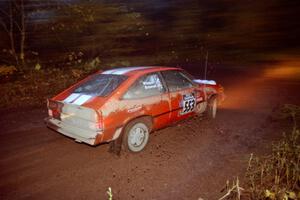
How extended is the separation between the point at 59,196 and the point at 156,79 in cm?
276

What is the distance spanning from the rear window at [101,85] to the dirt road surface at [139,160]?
116 cm

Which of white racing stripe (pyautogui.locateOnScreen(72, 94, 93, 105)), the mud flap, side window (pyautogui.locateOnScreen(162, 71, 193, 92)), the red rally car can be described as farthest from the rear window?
side window (pyautogui.locateOnScreen(162, 71, 193, 92))

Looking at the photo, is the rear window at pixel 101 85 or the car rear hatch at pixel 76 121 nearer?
the car rear hatch at pixel 76 121

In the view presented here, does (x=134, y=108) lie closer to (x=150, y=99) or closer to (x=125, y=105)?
(x=125, y=105)

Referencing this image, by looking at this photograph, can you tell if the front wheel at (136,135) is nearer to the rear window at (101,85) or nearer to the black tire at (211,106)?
the rear window at (101,85)

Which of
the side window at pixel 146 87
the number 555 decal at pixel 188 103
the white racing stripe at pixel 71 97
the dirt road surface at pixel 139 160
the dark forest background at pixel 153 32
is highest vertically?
the dark forest background at pixel 153 32

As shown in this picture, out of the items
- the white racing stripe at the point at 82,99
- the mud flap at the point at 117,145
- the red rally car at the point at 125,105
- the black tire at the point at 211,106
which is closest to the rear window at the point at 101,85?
the red rally car at the point at 125,105

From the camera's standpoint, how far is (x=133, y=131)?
518 cm

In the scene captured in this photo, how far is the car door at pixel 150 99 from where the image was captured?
5.06m

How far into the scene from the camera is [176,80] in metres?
5.97

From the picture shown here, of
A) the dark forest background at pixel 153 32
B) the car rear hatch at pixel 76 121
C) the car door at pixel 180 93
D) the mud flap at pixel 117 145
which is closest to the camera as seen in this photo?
the car rear hatch at pixel 76 121

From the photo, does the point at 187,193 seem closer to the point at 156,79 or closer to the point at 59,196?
the point at 59,196

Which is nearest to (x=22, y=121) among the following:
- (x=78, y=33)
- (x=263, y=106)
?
(x=263, y=106)

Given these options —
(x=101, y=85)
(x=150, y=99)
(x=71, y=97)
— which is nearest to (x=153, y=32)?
(x=101, y=85)
